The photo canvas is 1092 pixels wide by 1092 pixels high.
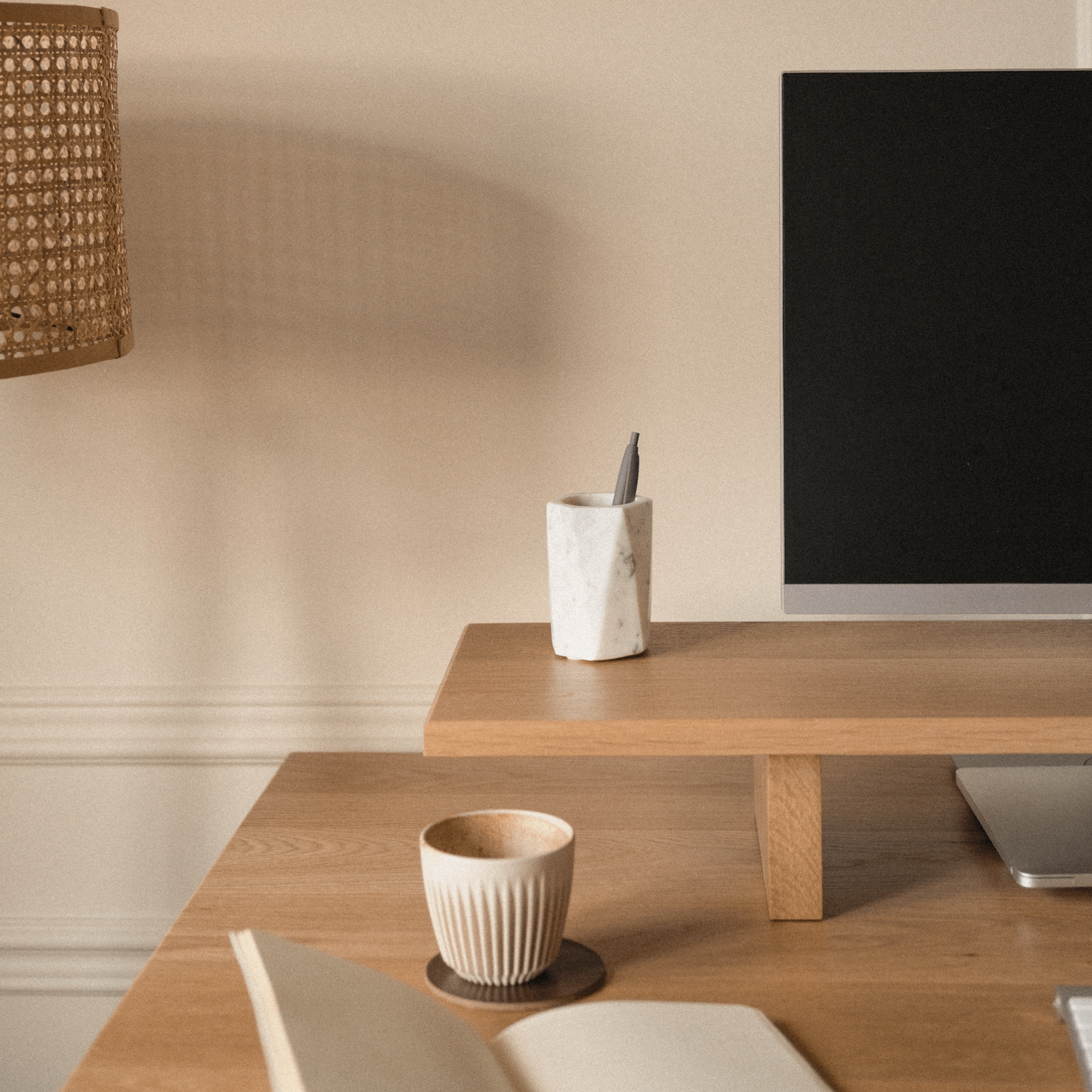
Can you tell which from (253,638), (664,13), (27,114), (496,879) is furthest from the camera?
(253,638)

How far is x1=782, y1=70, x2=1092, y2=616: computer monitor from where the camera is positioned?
35.0 inches

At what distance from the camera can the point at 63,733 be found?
131 centimetres

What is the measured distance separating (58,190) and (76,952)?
0.85 m

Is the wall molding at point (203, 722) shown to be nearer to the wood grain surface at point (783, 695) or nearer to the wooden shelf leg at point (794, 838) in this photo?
the wood grain surface at point (783, 695)

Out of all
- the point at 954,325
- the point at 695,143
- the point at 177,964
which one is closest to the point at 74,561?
the point at 177,964

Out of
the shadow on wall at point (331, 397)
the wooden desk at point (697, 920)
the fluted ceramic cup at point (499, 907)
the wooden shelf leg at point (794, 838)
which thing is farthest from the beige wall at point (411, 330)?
the fluted ceramic cup at point (499, 907)

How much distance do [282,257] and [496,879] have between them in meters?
0.74

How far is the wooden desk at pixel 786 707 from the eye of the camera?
0.78 m

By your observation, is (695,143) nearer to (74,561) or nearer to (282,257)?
(282,257)

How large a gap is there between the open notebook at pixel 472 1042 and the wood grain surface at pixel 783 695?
0.17 metres

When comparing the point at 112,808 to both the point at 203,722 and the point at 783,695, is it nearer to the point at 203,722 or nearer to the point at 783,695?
the point at 203,722

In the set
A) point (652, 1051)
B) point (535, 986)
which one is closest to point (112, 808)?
point (535, 986)

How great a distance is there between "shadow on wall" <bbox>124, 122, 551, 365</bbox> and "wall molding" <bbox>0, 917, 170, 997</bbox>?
65 cm

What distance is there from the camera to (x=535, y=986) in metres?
0.74
